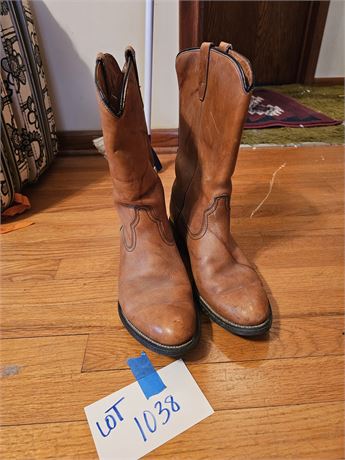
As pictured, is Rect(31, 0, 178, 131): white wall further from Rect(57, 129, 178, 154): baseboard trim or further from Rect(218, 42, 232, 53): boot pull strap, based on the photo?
Rect(218, 42, 232, 53): boot pull strap

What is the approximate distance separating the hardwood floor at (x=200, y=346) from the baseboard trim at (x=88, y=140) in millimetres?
458

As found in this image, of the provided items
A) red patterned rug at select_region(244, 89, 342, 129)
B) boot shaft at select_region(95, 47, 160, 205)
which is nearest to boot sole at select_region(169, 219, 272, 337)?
boot shaft at select_region(95, 47, 160, 205)

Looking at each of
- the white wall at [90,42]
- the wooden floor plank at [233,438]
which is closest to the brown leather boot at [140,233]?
the wooden floor plank at [233,438]

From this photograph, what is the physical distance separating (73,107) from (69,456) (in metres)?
1.21

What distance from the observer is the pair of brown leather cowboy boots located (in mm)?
546

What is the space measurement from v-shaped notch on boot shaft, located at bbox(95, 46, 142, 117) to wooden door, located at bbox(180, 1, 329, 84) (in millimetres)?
1960

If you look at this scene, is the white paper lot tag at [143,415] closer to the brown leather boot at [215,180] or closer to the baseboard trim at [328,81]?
the brown leather boot at [215,180]

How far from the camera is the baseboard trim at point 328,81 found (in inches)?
94.8

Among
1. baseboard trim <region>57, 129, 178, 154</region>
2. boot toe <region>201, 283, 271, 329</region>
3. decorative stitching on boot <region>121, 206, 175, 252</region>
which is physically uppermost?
decorative stitching on boot <region>121, 206, 175, 252</region>

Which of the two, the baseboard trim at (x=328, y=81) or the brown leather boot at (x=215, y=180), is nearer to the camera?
the brown leather boot at (x=215, y=180)

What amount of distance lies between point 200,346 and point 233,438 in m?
0.15

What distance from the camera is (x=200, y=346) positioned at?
593mm

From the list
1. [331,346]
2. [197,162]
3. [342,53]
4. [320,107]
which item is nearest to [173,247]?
[197,162]

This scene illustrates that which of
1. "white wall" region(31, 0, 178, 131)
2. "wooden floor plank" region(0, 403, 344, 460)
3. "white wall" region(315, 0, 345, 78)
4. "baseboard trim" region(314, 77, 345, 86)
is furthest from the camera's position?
"baseboard trim" region(314, 77, 345, 86)
